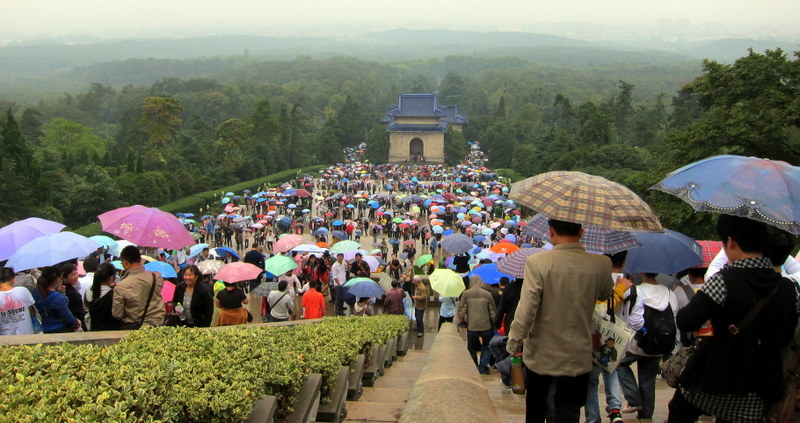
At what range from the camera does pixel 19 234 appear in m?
7.21

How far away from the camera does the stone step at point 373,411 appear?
13.8ft

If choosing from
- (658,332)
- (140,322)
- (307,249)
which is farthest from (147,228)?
(307,249)

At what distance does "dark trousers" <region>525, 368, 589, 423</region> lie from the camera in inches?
140

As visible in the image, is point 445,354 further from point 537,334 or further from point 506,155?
point 506,155

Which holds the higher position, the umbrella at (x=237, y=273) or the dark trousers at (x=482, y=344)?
the umbrella at (x=237, y=273)

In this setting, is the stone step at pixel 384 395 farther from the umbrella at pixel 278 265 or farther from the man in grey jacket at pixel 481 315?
the umbrella at pixel 278 265

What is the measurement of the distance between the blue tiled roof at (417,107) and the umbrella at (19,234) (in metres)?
49.5

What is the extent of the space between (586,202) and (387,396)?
2.37 m

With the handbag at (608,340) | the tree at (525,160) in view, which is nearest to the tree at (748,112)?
the handbag at (608,340)

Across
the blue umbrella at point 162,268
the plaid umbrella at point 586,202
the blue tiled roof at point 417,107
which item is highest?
the plaid umbrella at point 586,202

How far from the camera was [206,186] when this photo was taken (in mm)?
37031

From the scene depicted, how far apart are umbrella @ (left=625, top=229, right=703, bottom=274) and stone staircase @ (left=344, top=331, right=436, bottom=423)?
1.95 metres

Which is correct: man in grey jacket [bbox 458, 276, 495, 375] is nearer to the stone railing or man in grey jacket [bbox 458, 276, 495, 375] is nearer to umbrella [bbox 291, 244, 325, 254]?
the stone railing

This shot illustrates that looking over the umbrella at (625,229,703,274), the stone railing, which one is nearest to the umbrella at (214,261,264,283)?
the stone railing
